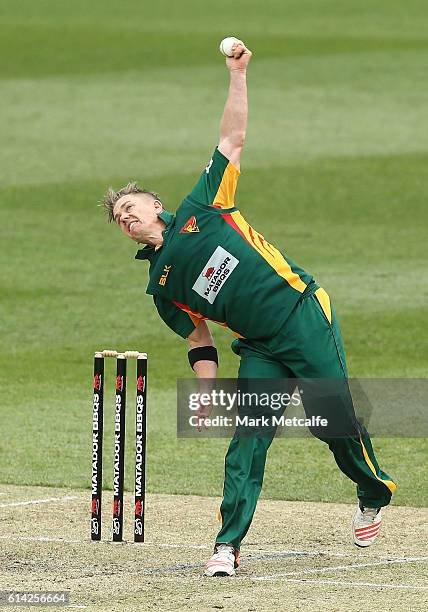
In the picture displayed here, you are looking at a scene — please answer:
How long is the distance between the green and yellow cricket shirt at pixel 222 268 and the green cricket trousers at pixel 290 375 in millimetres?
85

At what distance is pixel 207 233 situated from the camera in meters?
7.12

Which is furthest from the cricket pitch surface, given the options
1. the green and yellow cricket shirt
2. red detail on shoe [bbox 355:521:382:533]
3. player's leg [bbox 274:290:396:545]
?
the green and yellow cricket shirt

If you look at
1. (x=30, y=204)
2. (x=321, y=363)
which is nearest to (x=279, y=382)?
(x=321, y=363)

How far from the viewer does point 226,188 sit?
719cm

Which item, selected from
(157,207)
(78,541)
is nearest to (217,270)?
(157,207)

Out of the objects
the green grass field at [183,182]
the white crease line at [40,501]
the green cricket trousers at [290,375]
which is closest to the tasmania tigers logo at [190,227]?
the green cricket trousers at [290,375]

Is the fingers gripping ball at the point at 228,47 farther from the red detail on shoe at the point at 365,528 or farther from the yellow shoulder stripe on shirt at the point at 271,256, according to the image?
the red detail on shoe at the point at 365,528

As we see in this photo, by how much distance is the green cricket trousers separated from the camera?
23.3ft

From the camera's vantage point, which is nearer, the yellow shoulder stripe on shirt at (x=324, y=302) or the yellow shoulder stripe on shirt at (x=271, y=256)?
the yellow shoulder stripe on shirt at (x=271, y=256)

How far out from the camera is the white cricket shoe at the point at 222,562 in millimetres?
6953

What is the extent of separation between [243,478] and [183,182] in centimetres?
1826

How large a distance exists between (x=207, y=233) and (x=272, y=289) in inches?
15.9

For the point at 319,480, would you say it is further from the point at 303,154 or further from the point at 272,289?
the point at 303,154

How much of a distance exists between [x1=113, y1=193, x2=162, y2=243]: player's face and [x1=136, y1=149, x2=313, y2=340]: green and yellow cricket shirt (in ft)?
0.21
